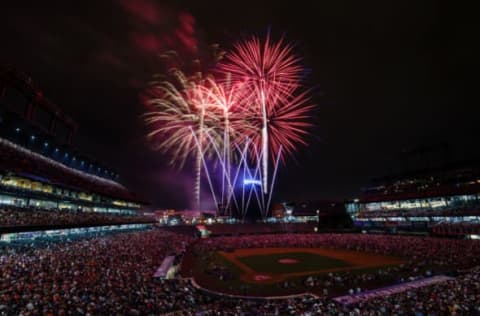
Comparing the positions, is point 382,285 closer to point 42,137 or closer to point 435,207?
point 435,207

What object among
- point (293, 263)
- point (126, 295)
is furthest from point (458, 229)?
point (126, 295)

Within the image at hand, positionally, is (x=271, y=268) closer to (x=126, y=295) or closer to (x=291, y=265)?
(x=291, y=265)


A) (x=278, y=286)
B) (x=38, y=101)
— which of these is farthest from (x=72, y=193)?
(x=278, y=286)

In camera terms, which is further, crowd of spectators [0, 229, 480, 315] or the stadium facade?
the stadium facade

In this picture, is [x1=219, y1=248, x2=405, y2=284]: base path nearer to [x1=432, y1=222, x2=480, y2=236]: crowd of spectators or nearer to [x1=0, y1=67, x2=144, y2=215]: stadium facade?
[x1=432, y1=222, x2=480, y2=236]: crowd of spectators

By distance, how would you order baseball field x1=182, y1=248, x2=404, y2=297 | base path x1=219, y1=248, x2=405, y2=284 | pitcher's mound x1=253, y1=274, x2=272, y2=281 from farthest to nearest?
1. base path x1=219, y1=248, x2=405, y2=284
2. pitcher's mound x1=253, y1=274, x2=272, y2=281
3. baseball field x1=182, y1=248, x2=404, y2=297

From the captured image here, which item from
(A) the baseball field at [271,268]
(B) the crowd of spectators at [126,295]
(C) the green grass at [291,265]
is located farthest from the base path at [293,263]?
(B) the crowd of spectators at [126,295]

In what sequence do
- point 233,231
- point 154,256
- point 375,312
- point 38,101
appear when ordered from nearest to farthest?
point 375,312
point 154,256
point 38,101
point 233,231

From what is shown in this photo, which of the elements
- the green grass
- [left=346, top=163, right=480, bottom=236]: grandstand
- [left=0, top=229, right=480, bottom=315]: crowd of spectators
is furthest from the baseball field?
[left=346, top=163, right=480, bottom=236]: grandstand
